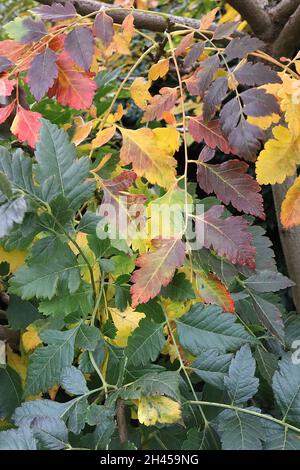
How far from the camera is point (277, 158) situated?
0.65 metres

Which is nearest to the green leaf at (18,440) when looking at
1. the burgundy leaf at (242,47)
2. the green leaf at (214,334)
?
the green leaf at (214,334)

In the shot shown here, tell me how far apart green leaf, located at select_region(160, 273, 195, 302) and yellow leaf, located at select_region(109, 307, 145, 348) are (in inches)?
2.1

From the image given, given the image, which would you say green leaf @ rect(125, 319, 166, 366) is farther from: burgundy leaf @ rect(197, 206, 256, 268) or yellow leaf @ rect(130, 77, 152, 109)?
yellow leaf @ rect(130, 77, 152, 109)

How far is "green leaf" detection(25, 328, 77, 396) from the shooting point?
583mm

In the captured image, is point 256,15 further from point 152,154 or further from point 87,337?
point 87,337

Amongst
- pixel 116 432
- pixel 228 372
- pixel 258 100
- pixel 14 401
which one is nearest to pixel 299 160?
pixel 258 100

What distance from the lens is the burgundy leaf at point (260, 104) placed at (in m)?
0.66

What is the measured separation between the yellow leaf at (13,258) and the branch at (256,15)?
58 cm

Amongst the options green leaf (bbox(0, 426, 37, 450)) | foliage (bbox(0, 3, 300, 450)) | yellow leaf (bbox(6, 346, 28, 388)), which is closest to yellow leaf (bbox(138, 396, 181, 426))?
foliage (bbox(0, 3, 300, 450))

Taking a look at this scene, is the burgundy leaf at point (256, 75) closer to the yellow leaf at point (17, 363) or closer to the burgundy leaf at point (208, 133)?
the burgundy leaf at point (208, 133)

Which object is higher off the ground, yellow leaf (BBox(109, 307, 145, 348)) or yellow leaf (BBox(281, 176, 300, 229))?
yellow leaf (BBox(281, 176, 300, 229))

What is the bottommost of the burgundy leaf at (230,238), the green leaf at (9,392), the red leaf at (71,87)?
the green leaf at (9,392)

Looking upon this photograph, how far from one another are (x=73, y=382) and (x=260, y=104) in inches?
16.0
